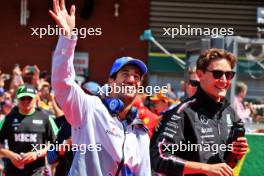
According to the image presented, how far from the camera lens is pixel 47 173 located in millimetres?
7250

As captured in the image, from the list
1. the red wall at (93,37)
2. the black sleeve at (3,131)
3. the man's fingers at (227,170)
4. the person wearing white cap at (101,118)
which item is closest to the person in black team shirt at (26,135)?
the black sleeve at (3,131)

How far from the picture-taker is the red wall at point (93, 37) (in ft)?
60.4

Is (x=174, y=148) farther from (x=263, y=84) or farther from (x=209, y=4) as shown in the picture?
(x=209, y=4)

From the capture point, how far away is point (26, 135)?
7.57 metres

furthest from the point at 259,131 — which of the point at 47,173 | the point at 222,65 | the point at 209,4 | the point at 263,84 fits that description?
the point at 209,4

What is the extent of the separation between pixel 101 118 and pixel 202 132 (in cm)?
65

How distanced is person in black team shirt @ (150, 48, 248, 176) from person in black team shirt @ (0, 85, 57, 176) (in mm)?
3506

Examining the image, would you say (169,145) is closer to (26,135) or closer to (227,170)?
(227,170)

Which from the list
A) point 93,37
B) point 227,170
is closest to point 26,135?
point 227,170

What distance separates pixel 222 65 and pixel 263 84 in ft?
10.4

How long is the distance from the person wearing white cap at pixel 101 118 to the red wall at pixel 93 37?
14.4 metres

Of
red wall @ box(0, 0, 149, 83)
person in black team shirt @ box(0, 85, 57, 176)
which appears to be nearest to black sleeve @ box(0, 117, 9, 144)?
person in black team shirt @ box(0, 85, 57, 176)

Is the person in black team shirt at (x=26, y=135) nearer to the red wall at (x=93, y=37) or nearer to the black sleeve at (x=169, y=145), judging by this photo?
the black sleeve at (x=169, y=145)

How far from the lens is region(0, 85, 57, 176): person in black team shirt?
24.1ft
